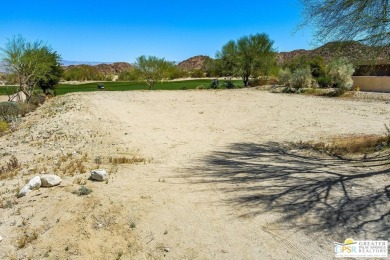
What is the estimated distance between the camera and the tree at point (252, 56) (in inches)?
1612

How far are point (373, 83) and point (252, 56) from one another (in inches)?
602

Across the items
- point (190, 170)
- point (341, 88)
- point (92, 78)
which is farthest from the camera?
point (92, 78)

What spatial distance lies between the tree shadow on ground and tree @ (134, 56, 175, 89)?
4183 cm

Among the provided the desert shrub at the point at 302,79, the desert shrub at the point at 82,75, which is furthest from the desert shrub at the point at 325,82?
the desert shrub at the point at 82,75

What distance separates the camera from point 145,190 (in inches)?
254

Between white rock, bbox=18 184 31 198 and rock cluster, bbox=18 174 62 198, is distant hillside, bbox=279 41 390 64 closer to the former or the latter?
rock cluster, bbox=18 174 62 198

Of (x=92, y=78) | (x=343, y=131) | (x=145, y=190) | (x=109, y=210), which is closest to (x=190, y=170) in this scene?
(x=145, y=190)

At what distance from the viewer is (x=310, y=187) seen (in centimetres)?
620

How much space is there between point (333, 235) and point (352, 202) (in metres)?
1.22

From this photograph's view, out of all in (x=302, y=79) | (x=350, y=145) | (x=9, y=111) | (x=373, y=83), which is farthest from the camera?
(x=302, y=79)

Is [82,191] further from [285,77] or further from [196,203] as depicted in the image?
[285,77]

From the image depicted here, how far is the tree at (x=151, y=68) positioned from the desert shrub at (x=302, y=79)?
23.2 meters

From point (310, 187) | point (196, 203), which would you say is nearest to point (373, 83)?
point (310, 187)

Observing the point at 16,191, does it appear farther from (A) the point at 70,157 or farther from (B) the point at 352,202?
(B) the point at 352,202
